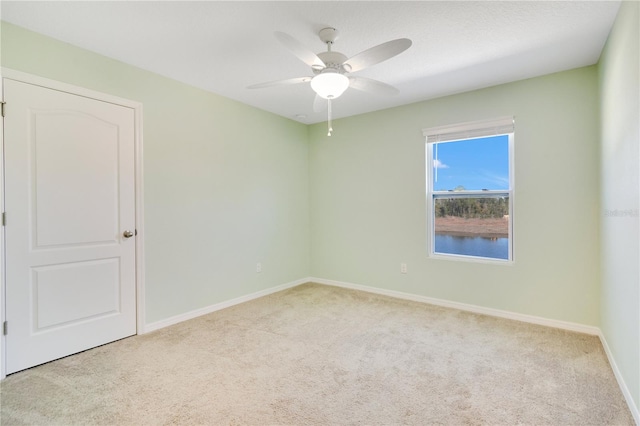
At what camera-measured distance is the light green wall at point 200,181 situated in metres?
2.69

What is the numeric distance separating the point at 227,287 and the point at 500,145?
3.48m

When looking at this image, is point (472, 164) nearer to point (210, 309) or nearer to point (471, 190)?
point (471, 190)

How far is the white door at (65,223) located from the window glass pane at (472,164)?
3.33 m

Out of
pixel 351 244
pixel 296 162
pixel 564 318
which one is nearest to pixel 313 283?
pixel 351 244

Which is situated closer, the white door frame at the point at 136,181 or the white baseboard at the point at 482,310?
the white door frame at the point at 136,181

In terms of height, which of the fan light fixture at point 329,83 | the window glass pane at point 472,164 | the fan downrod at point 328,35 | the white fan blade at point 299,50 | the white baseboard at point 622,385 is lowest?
the white baseboard at point 622,385

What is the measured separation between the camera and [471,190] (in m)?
3.63

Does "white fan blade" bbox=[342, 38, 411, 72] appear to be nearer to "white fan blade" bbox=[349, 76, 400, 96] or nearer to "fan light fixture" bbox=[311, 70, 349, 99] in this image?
"fan light fixture" bbox=[311, 70, 349, 99]

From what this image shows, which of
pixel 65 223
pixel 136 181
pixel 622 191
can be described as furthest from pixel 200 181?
pixel 622 191

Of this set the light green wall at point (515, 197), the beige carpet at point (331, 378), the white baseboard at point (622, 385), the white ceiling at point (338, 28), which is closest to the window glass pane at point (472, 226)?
the light green wall at point (515, 197)

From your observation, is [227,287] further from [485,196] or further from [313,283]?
[485,196]

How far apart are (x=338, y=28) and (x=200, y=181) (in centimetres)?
214

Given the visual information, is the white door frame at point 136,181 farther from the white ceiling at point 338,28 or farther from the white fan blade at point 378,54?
the white fan blade at point 378,54

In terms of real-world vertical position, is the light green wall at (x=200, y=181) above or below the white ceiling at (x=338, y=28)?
below
